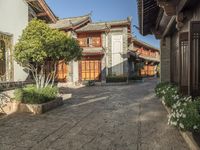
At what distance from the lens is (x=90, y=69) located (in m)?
26.3

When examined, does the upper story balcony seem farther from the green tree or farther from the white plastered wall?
the green tree

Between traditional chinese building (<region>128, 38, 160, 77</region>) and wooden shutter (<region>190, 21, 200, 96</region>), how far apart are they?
70.9ft

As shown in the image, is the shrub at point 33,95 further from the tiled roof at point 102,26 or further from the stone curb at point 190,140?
the tiled roof at point 102,26

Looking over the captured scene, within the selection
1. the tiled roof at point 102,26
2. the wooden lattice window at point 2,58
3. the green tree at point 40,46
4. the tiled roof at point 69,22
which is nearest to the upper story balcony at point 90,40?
the tiled roof at point 102,26

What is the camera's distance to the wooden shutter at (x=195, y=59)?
17.3 ft

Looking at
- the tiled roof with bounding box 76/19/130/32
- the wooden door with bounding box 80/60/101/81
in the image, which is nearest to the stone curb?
the wooden door with bounding box 80/60/101/81

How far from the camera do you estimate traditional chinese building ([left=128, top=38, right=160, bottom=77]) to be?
31.2 meters

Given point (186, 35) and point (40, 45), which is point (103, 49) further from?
point (186, 35)

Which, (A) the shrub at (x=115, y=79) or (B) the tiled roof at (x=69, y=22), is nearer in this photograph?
(B) the tiled roof at (x=69, y=22)

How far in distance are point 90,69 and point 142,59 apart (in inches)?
454

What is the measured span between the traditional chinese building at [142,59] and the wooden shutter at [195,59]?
21612 mm

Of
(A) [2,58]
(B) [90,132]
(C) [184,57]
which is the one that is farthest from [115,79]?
(B) [90,132]

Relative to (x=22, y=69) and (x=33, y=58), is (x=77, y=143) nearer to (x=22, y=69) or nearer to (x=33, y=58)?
(x=33, y=58)

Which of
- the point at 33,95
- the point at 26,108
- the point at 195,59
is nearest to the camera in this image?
the point at 195,59
